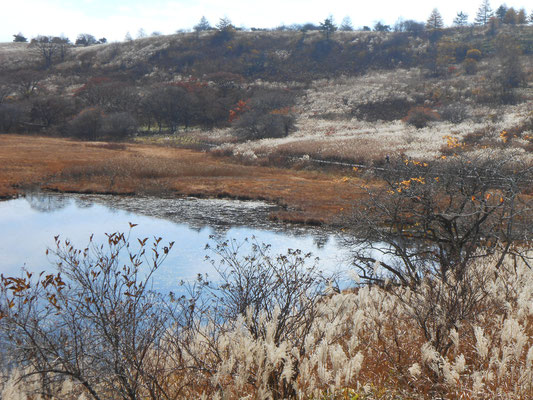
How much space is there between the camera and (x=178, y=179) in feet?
97.2

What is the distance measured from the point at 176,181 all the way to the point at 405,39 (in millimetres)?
79427

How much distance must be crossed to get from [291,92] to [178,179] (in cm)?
4689

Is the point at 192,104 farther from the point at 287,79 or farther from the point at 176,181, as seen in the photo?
the point at 176,181

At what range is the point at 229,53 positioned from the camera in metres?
92.9

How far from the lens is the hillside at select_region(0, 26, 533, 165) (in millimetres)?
41531

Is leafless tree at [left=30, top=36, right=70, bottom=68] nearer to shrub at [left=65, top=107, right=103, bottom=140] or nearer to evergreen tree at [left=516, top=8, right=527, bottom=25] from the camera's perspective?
shrub at [left=65, top=107, right=103, bottom=140]

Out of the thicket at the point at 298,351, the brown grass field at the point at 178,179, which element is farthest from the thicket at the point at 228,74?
the thicket at the point at 298,351

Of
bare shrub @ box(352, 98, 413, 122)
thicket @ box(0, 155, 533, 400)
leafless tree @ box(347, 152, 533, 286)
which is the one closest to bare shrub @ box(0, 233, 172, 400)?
thicket @ box(0, 155, 533, 400)

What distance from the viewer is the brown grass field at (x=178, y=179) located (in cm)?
2466

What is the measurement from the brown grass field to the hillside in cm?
481

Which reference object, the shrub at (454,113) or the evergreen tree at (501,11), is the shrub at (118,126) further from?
the evergreen tree at (501,11)

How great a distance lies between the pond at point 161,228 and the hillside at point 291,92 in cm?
1077

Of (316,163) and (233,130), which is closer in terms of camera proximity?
(316,163)

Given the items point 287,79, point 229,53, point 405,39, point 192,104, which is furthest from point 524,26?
point 192,104
